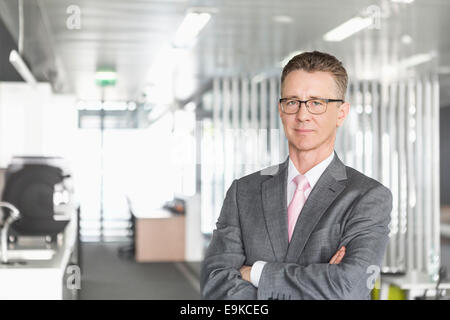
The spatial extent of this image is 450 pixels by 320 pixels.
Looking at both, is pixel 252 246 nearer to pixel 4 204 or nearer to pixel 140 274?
pixel 4 204

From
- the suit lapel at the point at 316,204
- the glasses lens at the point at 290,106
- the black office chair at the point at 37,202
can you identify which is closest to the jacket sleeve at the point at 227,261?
the suit lapel at the point at 316,204

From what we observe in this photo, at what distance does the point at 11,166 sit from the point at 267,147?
6.98 ft

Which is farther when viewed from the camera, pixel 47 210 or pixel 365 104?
pixel 47 210

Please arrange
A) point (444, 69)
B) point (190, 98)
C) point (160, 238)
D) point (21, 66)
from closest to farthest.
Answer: point (21, 66)
point (190, 98)
point (444, 69)
point (160, 238)

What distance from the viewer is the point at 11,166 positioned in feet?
12.4

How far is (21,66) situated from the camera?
3.54 meters

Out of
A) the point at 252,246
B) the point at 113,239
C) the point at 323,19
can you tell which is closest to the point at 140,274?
the point at 113,239

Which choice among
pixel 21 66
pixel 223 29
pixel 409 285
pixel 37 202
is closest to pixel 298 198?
pixel 37 202

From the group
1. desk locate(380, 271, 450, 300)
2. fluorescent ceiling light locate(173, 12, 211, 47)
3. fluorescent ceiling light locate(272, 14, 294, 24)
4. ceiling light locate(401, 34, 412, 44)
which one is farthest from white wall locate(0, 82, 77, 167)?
ceiling light locate(401, 34, 412, 44)

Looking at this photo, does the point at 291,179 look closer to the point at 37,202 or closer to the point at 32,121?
the point at 37,202

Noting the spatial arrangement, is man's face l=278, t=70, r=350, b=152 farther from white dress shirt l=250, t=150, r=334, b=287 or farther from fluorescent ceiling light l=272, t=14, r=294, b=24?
fluorescent ceiling light l=272, t=14, r=294, b=24

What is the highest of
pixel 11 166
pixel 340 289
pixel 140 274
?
pixel 11 166

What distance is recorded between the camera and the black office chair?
3244 mm

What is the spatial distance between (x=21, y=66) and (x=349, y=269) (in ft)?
8.81
